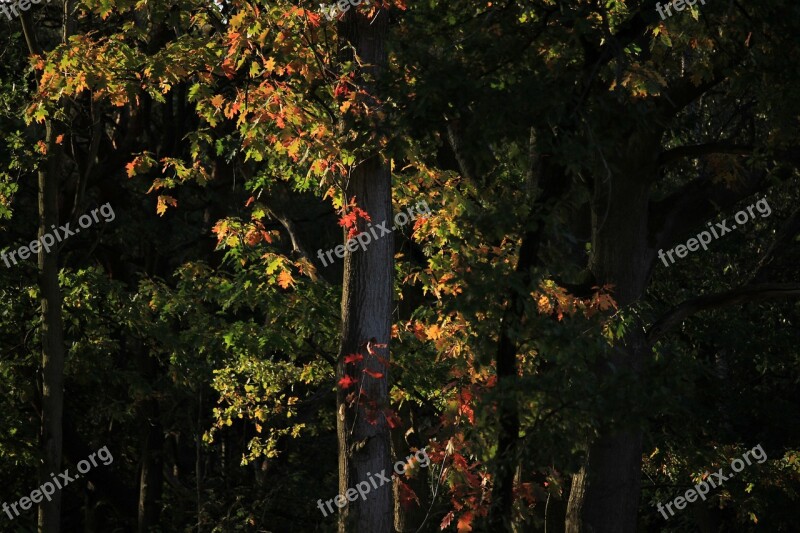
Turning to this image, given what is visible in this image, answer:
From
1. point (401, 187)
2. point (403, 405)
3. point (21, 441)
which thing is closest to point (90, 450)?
point (21, 441)

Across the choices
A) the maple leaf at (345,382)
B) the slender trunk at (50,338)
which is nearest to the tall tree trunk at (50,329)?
the slender trunk at (50,338)

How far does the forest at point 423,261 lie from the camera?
26.8 feet

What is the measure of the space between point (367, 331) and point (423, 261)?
603 cm

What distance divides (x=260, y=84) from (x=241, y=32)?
22.4 inches

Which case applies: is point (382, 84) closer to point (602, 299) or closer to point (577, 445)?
point (577, 445)

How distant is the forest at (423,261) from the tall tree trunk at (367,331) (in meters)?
0.02

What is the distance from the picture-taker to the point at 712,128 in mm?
17797

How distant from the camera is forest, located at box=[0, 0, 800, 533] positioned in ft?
26.8

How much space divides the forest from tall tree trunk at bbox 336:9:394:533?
0.8 inches

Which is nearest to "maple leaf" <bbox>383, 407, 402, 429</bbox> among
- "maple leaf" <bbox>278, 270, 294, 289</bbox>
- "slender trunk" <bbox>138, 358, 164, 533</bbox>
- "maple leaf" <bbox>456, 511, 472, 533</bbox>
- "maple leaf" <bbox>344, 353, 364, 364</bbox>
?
"maple leaf" <bbox>344, 353, 364, 364</bbox>

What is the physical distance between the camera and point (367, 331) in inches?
377

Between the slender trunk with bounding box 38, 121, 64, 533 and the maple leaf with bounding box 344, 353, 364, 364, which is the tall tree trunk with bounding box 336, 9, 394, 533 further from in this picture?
the slender trunk with bounding box 38, 121, 64, 533

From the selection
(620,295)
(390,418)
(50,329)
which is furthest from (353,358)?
(50,329)

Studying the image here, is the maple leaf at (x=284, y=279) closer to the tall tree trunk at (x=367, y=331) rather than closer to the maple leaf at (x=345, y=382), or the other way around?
the tall tree trunk at (x=367, y=331)
